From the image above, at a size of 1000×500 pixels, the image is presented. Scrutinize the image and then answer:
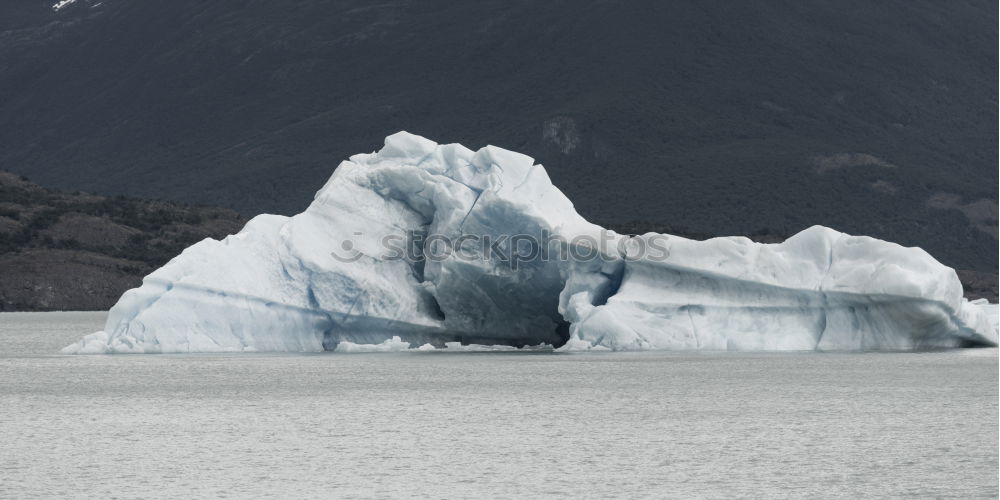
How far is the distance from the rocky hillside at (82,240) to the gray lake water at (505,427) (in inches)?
2246

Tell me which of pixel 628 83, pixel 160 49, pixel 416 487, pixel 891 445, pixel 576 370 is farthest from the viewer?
pixel 160 49

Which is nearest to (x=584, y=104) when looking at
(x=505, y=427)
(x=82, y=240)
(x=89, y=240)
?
(x=89, y=240)

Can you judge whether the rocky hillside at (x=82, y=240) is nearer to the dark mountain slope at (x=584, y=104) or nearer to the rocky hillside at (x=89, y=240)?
the rocky hillside at (x=89, y=240)

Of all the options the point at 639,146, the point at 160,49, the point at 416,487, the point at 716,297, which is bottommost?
the point at 416,487

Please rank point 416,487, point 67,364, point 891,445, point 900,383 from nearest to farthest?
point 416,487, point 891,445, point 900,383, point 67,364

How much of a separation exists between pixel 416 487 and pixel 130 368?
1842 cm

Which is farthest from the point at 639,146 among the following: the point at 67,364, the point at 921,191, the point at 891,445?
the point at 891,445

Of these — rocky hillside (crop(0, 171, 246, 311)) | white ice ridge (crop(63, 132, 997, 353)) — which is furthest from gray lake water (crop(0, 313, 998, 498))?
rocky hillside (crop(0, 171, 246, 311))

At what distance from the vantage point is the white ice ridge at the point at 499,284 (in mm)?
31859

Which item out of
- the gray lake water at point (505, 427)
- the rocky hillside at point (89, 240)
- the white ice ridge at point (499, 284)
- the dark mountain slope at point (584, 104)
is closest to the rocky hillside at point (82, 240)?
the rocky hillside at point (89, 240)

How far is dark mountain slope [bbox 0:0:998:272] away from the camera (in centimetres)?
11925

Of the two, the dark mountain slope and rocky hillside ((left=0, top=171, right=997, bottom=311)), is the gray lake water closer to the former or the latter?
rocky hillside ((left=0, top=171, right=997, bottom=311))

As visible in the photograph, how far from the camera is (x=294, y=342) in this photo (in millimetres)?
33875

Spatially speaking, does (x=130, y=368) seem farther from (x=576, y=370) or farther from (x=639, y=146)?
(x=639, y=146)
